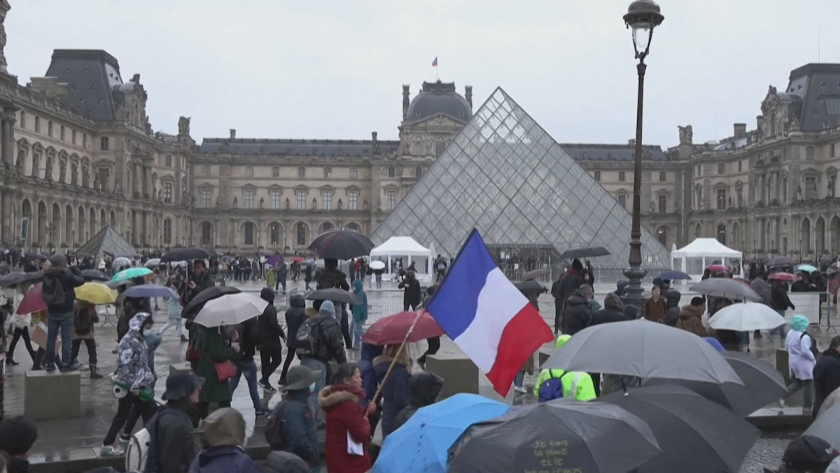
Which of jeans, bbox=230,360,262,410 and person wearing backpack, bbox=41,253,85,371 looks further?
person wearing backpack, bbox=41,253,85,371

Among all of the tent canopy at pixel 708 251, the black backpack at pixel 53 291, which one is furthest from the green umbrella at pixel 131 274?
the tent canopy at pixel 708 251

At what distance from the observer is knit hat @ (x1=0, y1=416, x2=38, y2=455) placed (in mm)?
3656

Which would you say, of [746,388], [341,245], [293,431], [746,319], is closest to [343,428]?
[293,431]

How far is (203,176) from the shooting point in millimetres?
66062

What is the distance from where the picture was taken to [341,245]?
421 inches

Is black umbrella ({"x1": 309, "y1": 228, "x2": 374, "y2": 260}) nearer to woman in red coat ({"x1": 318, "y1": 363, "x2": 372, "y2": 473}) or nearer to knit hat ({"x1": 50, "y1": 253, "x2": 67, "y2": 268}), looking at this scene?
knit hat ({"x1": 50, "y1": 253, "x2": 67, "y2": 268})

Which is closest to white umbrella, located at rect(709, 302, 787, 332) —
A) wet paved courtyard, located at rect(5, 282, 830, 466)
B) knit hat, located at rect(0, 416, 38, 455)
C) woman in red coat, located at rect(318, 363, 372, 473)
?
wet paved courtyard, located at rect(5, 282, 830, 466)

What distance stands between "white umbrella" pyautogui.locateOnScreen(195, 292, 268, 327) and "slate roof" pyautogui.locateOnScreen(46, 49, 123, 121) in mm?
46843

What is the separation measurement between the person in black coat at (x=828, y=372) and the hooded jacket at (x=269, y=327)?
4365mm

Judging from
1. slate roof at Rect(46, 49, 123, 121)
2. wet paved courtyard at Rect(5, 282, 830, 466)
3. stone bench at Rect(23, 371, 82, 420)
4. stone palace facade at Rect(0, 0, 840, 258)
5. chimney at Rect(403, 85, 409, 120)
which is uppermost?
chimney at Rect(403, 85, 409, 120)

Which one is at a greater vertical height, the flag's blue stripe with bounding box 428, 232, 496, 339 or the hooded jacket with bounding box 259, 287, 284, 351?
the flag's blue stripe with bounding box 428, 232, 496, 339

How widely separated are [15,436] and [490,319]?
240cm

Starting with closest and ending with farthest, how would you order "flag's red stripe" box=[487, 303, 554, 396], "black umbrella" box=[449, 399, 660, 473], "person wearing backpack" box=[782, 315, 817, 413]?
"black umbrella" box=[449, 399, 660, 473] → "flag's red stripe" box=[487, 303, 554, 396] → "person wearing backpack" box=[782, 315, 817, 413]

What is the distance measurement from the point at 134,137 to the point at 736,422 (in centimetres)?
5109
